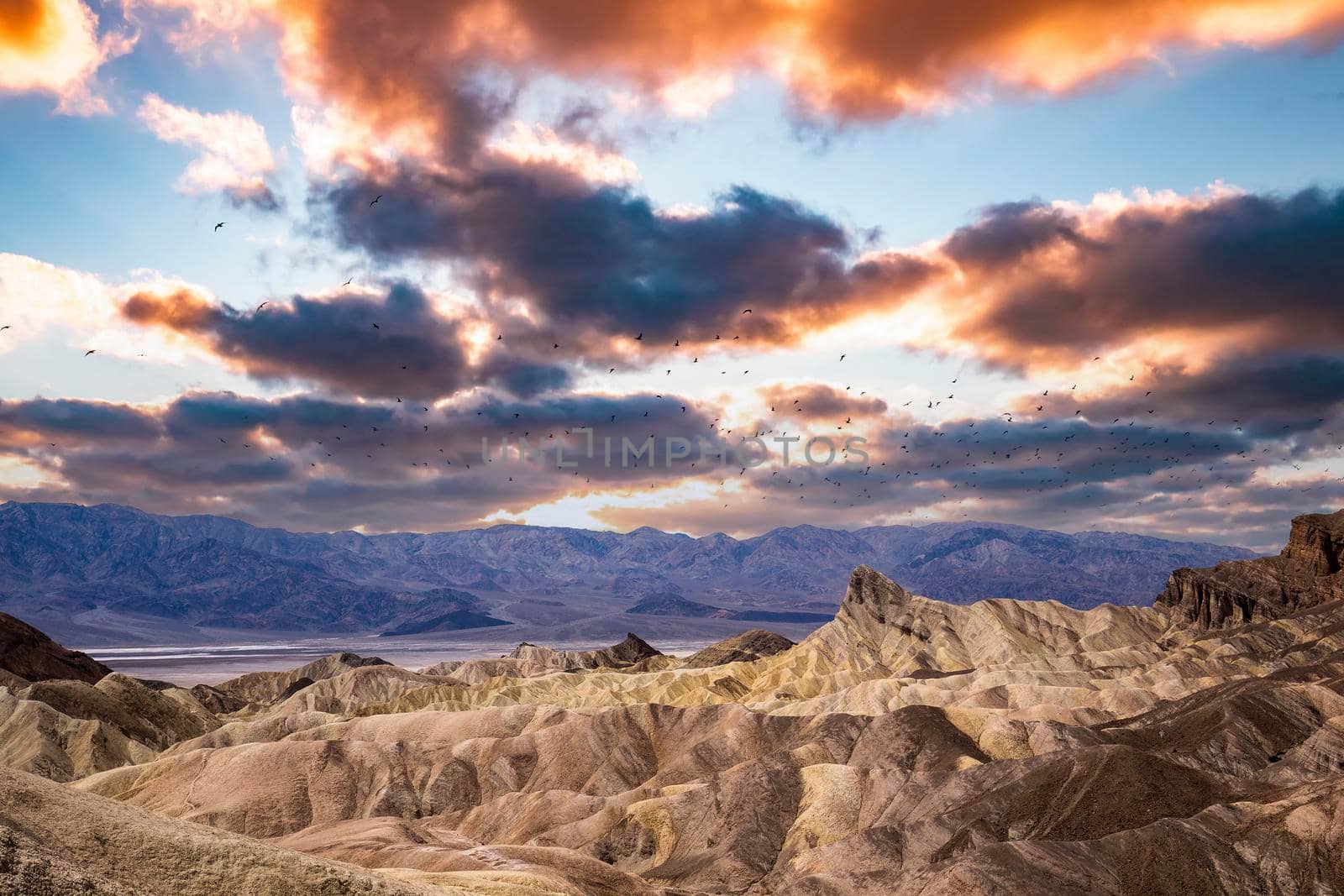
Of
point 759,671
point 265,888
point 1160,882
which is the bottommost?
point 759,671

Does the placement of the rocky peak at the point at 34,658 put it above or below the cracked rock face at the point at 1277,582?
below

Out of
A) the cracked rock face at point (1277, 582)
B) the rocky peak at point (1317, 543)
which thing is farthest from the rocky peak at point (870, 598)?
the rocky peak at point (1317, 543)

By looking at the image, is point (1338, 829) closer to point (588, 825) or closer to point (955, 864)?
point (955, 864)

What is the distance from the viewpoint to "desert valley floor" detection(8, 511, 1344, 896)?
42.1m

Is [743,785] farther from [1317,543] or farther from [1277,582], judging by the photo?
[1317,543]

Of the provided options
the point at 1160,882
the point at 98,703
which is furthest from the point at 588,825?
the point at 98,703

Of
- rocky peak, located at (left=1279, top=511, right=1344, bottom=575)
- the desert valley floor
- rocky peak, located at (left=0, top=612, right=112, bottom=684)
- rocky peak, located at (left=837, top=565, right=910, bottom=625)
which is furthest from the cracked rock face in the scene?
rocky peak, located at (left=0, top=612, right=112, bottom=684)

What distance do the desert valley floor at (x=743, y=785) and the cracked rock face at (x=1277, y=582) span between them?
802cm

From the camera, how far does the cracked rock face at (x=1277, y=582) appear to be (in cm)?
15962

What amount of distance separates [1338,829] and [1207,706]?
33.8 metres

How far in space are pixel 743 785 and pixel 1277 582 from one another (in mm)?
133404

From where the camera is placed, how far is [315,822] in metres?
83.1

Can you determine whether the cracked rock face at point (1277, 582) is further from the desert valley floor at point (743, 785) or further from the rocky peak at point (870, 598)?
the rocky peak at point (870, 598)

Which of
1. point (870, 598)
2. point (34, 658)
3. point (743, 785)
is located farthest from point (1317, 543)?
point (34, 658)
